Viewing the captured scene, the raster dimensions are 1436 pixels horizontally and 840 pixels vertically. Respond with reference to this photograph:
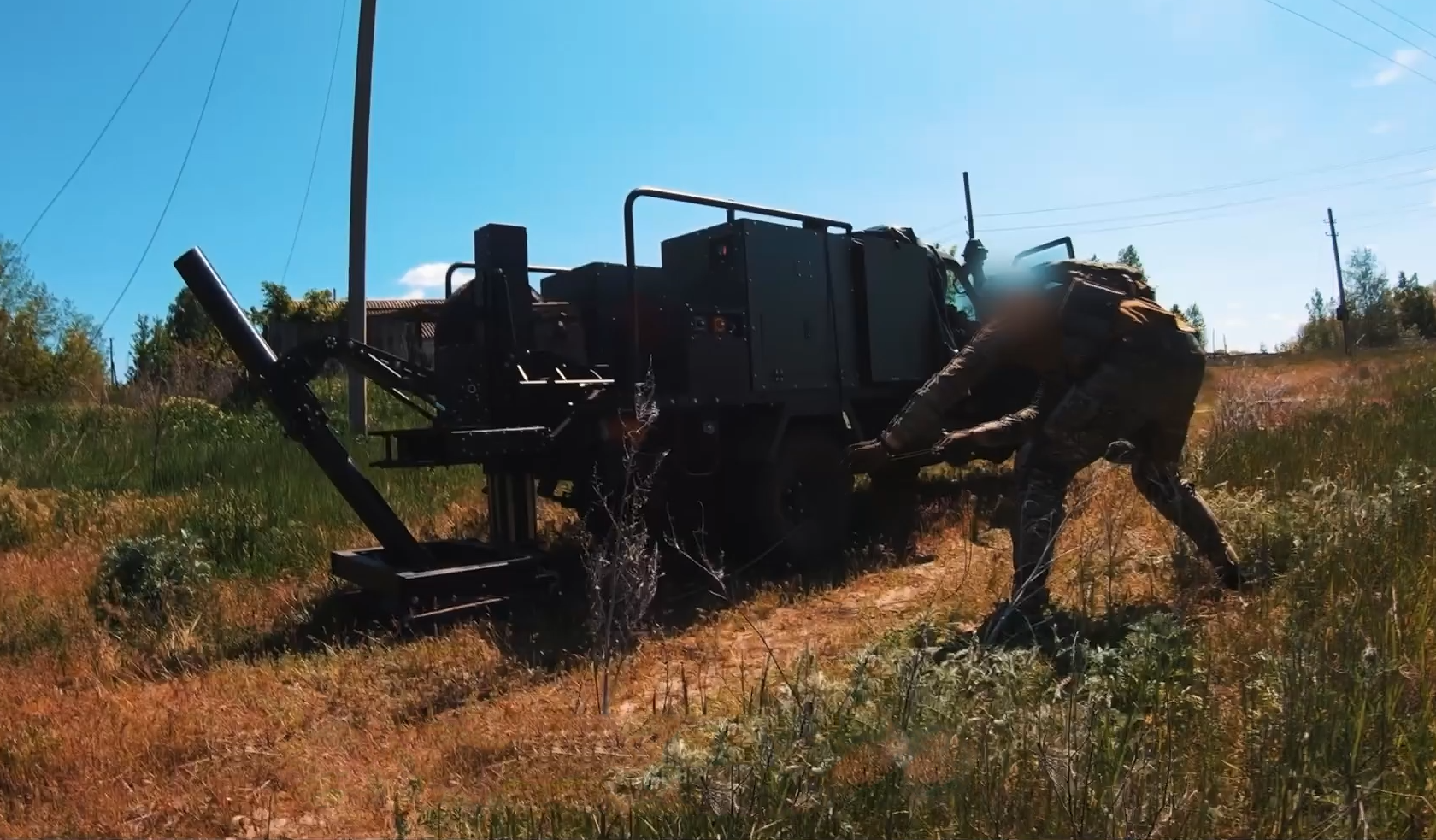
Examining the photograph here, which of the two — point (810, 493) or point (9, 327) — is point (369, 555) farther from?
point (9, 327)

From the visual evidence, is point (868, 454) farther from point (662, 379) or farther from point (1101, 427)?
point (662, 379)

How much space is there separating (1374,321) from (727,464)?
44546 mm

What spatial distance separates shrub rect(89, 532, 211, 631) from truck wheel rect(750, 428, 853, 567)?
3.39m

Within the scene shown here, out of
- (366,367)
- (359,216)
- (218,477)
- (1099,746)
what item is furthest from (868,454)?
(359,216)

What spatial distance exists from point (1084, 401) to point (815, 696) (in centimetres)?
224

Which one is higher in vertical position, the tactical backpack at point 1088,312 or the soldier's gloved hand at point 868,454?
the tactical backpack at point 1088,312

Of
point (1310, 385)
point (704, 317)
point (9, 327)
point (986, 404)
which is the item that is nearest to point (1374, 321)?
point (1310, 385)

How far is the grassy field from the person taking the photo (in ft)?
8.29

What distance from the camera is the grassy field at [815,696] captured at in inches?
99.5

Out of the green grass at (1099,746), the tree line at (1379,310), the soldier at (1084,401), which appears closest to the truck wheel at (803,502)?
the soldier at (1084,401)

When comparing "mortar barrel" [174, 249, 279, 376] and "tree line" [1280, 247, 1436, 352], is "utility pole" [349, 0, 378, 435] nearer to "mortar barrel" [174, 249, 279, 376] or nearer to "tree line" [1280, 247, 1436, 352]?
"mortar barrel" [174, 249, 279, 376]

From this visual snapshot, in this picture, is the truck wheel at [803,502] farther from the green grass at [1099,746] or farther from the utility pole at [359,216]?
the utility pole at [359,216]

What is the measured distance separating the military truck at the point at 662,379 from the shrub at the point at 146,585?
937 mm

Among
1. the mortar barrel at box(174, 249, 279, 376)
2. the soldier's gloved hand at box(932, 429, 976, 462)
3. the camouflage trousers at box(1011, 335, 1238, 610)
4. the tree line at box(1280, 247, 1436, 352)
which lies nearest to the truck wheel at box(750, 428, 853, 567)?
the soldier's gloved hand at box(932, 429, 976, 462)
